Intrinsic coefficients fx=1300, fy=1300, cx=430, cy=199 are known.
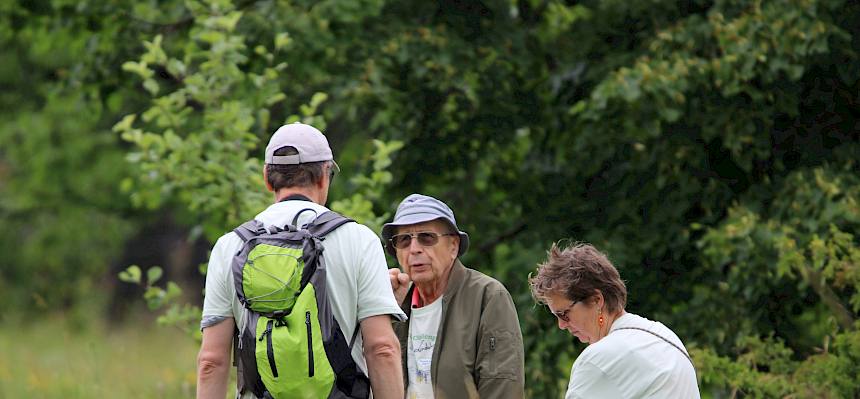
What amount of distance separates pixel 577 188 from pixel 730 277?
148 centimetres

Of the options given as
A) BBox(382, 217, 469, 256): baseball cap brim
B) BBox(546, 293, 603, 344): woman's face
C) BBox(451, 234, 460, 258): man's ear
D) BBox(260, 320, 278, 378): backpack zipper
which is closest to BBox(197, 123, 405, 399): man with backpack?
BBox(260, 320, 278, 378): backpack zipper

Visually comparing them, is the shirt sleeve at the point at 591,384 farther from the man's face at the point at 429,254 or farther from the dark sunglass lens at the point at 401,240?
the dark sunglass lens at the point at 401,240

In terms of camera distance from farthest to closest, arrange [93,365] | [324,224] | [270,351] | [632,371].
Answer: [93,365] → [324,224] → [270,351] → [632,371]

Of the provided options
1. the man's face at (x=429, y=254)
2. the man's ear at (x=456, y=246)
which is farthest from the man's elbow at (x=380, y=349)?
the man's ear at (x=456, y=246)

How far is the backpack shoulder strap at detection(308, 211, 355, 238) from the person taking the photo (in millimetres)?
3586

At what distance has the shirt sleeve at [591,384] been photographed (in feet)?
11.0

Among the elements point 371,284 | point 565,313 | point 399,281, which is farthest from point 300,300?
point 399,281

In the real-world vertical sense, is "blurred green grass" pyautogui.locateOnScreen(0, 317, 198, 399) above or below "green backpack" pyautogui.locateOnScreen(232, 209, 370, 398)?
below

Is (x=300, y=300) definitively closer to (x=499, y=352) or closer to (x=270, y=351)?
(x=270, y=351)

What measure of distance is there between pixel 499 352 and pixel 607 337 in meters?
0.95

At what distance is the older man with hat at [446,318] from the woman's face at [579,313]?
67cm

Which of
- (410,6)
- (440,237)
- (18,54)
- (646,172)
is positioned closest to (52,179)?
(18,54)

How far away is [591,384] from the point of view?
337 cm

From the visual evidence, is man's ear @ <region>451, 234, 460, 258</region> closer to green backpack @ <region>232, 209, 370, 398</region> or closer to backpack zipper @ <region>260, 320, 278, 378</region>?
green backpack @ <region>232, 209, 370, 398</region>
